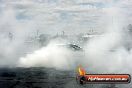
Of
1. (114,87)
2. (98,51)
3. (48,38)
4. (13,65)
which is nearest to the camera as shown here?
(114,87)

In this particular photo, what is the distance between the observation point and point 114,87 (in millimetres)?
60125

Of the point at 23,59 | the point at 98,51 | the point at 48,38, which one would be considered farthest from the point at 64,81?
the point at 48,38

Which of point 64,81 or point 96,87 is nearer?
point 96,87

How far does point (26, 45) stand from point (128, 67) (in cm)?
8890

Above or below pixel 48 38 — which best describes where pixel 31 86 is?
above

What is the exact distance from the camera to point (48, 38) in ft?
627

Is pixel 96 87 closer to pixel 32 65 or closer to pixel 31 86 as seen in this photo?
pixel 31 86

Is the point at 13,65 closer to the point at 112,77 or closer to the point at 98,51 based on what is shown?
the point at 98,51

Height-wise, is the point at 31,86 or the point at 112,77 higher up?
the point at 112,77

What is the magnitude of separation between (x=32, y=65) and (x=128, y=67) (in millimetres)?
40805

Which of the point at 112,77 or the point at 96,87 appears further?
the point at 96,87

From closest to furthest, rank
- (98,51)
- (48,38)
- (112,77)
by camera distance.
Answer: (112,77), (98,51), (48,38)

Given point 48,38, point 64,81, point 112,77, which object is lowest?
point 48,38

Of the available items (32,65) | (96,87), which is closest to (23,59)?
(32,65)
